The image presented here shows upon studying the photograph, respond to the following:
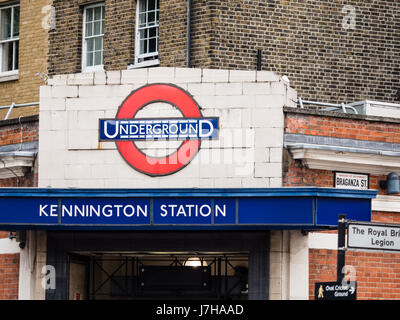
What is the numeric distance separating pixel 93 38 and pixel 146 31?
1395 mm

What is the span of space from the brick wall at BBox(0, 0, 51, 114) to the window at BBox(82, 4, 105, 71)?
98cm

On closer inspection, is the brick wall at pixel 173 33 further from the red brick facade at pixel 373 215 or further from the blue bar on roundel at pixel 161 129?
the red brick facade at pixel 373 215

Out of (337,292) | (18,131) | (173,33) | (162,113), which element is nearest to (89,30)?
(173,33)

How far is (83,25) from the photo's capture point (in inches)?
812

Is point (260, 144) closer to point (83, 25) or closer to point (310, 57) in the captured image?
point (310, 57)

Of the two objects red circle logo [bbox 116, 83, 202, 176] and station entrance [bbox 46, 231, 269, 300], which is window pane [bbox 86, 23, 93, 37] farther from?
station entrance [bbox 46, 231, 269, 300]

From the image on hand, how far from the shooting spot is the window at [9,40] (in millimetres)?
21609

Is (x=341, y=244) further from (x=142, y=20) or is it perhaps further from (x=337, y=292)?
(x=142, y=20)

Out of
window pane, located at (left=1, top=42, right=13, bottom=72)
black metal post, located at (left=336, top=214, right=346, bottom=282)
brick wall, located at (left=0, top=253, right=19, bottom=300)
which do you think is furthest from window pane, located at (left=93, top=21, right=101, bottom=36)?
black metal post, located at (left=336, top=214, right=346, bottom=282)

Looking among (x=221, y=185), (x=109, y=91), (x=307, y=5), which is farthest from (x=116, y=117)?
(x=307, y=5)

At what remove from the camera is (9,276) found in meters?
16.7

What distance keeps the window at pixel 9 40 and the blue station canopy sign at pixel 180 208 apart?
22.5 feet

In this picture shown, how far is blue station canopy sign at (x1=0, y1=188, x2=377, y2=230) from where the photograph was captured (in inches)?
578

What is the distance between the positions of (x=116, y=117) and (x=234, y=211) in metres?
2.76
